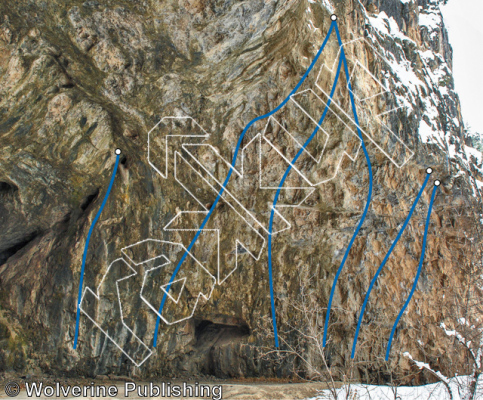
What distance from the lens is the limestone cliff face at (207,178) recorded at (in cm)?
793

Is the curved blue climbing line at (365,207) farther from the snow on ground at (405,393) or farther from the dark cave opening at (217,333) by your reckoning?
the dark cave opening at (217,333)

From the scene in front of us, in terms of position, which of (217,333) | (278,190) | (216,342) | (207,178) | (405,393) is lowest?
(405,393)

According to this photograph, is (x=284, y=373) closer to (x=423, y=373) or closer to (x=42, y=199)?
(x=423, y=373)

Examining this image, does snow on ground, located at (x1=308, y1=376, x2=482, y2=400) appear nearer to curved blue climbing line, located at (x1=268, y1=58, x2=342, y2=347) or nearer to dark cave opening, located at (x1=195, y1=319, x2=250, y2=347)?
curved blue climbing line, located at (x1=268, y1=58, x2=342, y2=347)

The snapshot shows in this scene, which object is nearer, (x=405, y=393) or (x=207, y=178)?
(x=405, y=393)

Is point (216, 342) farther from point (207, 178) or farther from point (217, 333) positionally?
point (207, 178)

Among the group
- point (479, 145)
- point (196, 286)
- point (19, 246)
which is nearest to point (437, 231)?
point (196, 286)

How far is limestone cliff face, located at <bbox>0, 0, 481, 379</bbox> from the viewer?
793 cm

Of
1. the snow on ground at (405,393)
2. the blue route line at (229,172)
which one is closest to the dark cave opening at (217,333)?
the blue route line at (229,172)

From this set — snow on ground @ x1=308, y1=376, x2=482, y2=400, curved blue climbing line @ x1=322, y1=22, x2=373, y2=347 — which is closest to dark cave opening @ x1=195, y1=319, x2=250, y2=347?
curved blue climbing line @ x1=322, y1=22, x2=373, y2=347

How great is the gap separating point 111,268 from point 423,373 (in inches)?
295

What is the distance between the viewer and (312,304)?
909 centimetres

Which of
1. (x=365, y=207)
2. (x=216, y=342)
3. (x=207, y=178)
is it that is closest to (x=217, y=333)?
(x=216, y=342)

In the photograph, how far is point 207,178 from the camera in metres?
8.70
